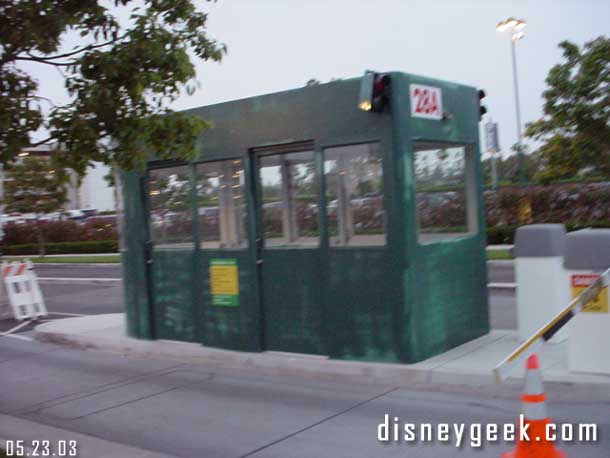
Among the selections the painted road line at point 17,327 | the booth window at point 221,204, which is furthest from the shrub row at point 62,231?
the booth window at point 221,204

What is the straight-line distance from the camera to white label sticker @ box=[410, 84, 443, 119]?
7.83 meters

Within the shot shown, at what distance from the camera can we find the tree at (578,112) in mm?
20047

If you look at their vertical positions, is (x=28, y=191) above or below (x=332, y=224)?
above

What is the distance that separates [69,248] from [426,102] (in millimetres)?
32515

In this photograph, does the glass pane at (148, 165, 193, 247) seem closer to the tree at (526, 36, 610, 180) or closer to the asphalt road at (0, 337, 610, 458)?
the asphalt road at (0, 337, 610, 458)

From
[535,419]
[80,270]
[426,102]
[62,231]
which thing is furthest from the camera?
[62,231]

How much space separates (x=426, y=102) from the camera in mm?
8023

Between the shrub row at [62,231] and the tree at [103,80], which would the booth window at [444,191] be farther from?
the shrub row at [62,231]

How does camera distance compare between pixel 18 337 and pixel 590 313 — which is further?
pixel 18 337

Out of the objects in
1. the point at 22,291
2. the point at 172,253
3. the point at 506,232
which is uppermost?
the point at 172,253

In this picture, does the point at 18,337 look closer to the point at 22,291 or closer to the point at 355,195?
the point at 22,291

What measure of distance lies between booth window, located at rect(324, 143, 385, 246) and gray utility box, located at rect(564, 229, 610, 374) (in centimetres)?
202

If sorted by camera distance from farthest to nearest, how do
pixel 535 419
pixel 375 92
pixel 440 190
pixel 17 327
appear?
1. pixel 17 327
2. pixel 440 190
3. pixel 375 92
4. pixel 535 419

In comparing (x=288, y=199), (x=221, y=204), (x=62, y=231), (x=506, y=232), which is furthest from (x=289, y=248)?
(x=62, y=231)
